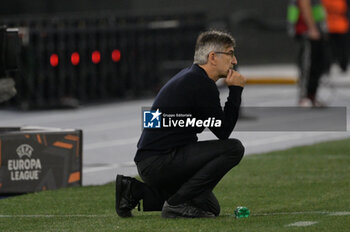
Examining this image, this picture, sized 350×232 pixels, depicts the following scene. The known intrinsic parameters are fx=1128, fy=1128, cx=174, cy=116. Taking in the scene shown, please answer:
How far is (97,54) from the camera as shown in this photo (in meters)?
21.7

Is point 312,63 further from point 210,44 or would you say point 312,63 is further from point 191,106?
point 191,106

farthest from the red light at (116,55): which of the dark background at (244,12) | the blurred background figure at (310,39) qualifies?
the dark background at (244,12)

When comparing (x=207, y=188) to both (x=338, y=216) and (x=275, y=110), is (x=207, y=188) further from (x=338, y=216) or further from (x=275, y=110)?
(x=275, y=110)

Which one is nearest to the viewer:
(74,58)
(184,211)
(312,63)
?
(184,211)

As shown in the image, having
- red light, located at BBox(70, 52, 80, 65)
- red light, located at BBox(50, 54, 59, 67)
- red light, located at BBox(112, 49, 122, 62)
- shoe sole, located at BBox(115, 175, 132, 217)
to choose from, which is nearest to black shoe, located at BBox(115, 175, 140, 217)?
shoe sole, located at BBox(115, 175, 132, 217)

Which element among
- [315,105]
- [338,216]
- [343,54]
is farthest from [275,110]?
[338,216]

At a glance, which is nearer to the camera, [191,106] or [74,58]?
[191,106]

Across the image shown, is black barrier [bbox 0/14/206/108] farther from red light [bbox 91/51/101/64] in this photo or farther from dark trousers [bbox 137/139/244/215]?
dark trousers [bbox 137/139/244/215]

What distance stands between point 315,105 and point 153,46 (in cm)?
476

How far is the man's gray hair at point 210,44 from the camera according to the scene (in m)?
8.65

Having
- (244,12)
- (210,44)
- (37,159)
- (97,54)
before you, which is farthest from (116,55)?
(210,44)

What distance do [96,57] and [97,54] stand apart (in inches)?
2.7

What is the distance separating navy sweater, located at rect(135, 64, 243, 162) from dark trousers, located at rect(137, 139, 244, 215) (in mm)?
71

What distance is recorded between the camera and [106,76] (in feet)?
72.5
